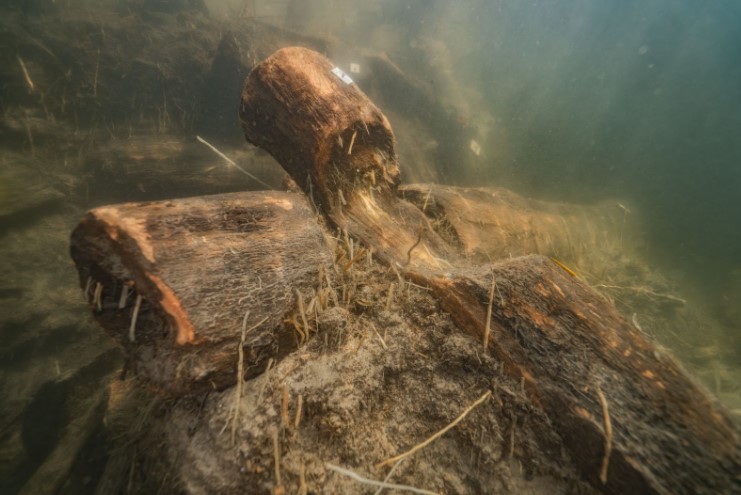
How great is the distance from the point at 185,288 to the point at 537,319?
1.70 metres

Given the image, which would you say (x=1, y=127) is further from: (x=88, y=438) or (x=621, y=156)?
(x=621, y=156)

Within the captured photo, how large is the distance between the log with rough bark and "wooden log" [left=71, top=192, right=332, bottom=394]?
0.95 m

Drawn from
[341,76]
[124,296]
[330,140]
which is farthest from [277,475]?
[341,76]

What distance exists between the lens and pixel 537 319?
1512mm

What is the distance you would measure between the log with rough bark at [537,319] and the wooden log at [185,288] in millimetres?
947

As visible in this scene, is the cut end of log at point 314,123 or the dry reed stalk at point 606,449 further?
the cut end of log at point 314,123

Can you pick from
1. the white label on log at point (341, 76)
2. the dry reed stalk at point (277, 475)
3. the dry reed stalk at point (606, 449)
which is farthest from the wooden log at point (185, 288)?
the white label on log at point (341, 76)

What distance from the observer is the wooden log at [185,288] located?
4.00 feet

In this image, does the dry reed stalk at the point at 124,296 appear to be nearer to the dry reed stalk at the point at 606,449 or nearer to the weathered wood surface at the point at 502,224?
the dry reed stalk at the point at 606,449

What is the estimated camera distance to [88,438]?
9.42 feet

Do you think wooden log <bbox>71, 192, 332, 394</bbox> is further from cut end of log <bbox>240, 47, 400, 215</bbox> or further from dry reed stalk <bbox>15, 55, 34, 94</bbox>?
dry reed stalk <bbox>15, 55, 34, 94</bbox>

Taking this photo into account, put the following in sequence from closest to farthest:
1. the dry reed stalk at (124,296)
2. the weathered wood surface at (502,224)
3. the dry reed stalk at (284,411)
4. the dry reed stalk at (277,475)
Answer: the dry reed stalk at (277,475) → the dry reed stalk at (284,411) → the dry reed stalk at (124,296) → the weathered wood surface at (502,224)

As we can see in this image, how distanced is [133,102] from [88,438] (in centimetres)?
842

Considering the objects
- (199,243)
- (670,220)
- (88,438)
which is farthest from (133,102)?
(670,220)
